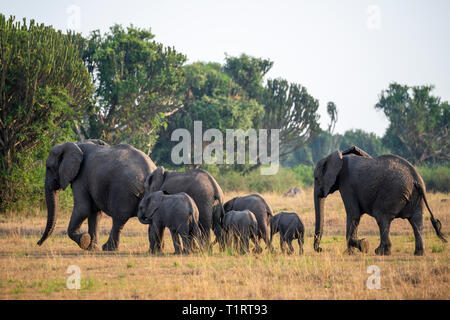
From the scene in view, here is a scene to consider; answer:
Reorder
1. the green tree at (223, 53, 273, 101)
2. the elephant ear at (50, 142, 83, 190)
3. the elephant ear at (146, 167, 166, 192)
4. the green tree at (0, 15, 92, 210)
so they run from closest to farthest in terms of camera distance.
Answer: the elephant ear at (146, 167, 166, 192), the elephant ear at (50, 142, 83, 190), the green tree at (0, 15, 92, 210), the green tree at (223, 53, 273, 101)

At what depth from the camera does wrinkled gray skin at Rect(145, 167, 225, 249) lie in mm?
14406

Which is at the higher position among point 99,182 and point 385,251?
point 99,182

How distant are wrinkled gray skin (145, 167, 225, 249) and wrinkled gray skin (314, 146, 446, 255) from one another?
8.60 ft

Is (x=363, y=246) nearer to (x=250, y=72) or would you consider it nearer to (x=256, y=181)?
(x=256, y=181)

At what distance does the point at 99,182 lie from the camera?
14867 mm

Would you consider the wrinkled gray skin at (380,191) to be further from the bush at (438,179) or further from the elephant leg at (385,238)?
the bush at (438,179)

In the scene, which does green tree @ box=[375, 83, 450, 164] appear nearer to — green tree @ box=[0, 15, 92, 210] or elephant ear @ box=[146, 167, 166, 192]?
green tree @ box=[0, 15, 92, 210]

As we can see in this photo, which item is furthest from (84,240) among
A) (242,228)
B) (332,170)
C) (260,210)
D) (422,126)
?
(422,126)

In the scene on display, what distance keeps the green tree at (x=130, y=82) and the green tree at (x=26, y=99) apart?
857 cm

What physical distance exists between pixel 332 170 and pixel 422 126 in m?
42.9

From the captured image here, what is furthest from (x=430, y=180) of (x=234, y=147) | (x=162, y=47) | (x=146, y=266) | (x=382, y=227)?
(x=146, y=266)

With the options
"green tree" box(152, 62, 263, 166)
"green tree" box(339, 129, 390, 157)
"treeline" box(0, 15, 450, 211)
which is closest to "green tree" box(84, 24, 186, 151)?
"treeline" box(0, 15, 450, 211)
